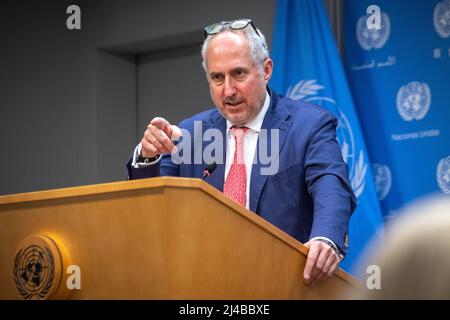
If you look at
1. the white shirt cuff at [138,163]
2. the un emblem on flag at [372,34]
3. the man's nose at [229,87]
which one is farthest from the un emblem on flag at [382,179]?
the white shirt cuff at [138,163]

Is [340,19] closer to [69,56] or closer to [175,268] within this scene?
[69,56]

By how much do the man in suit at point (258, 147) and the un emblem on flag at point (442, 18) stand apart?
1732mm

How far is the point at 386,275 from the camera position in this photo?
997 millimetres

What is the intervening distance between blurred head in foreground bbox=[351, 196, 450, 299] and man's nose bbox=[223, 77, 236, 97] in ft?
6.13

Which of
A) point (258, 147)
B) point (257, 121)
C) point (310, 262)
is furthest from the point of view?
point (257, 121)

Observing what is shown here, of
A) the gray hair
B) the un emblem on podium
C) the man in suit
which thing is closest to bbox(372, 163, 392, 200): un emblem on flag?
the man in suit

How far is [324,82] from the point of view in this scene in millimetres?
4449

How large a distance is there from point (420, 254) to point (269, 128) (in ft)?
6.52

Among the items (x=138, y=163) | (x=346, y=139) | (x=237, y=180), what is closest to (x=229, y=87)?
(x=237, y=180)

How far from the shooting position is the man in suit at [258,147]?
2559 mm

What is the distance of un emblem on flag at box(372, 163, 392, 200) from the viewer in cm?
442

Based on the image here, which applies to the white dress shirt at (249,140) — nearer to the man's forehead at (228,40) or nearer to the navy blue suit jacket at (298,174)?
the navy blue suit jacket at (298,174)

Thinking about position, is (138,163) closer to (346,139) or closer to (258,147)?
(258,147)
